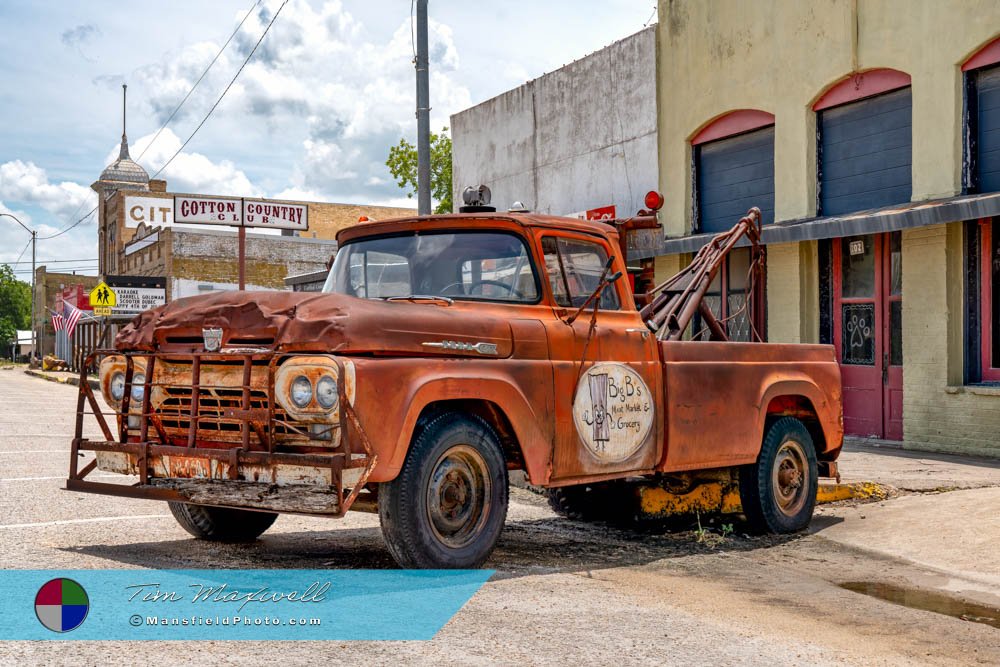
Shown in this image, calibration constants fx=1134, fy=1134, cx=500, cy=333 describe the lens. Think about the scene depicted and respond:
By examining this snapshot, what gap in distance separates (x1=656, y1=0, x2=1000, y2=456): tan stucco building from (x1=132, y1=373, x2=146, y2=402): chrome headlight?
952 cm

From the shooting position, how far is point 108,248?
6494cm

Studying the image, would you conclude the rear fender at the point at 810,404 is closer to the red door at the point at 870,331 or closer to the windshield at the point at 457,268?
the windshield at the point at 457,268

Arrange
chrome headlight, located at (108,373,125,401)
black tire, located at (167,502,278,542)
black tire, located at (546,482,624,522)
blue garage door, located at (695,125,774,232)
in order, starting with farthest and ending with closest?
blue garage door, located at (695,125,774,232), black tire, located at (546,482,624,522), black tire, located at (167,502,278,542), chrome headlight, located at (108,373,125,401)

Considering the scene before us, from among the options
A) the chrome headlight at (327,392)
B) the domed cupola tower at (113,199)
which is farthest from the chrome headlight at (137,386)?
the domed cupola tower at (113,199)

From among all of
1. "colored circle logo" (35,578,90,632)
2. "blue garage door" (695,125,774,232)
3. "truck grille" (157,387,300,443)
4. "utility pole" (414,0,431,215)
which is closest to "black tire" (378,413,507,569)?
"truck grille" (157,387,300,443)

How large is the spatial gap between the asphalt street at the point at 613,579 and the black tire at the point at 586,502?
0.15 meters

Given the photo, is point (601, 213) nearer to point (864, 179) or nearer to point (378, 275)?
point (864, 179)

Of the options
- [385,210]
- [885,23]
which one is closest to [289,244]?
[385,210]

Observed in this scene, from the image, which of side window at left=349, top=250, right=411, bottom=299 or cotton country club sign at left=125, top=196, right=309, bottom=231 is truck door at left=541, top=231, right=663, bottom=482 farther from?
cotton country club sign at left=125, top=196, right=309, bottom=231

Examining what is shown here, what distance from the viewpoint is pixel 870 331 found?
1520 centimetres

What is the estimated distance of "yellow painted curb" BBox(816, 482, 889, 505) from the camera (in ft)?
33.3

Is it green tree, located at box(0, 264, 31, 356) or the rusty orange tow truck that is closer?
the rusty orange tow truck

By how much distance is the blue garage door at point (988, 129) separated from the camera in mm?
13227

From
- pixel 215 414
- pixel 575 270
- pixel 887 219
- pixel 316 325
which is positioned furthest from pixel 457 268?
pixel 887 219
